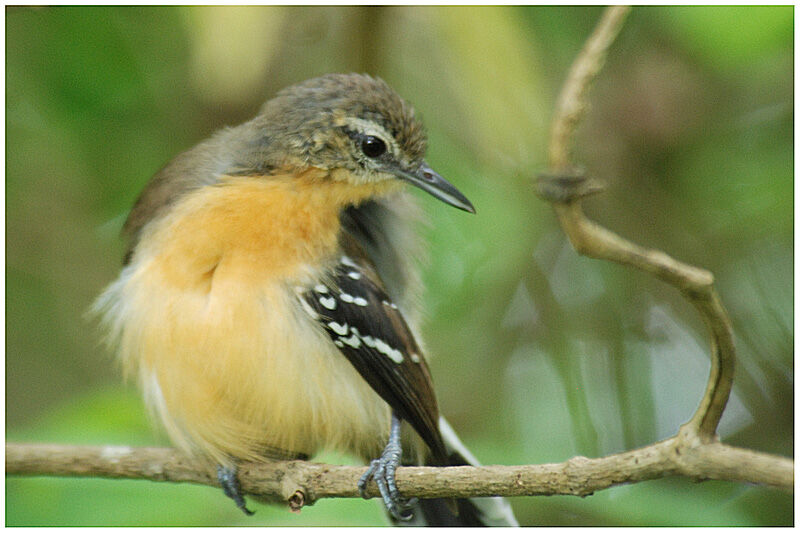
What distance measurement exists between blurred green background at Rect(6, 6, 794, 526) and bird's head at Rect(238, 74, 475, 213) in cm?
34

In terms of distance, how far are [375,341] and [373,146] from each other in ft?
1.69

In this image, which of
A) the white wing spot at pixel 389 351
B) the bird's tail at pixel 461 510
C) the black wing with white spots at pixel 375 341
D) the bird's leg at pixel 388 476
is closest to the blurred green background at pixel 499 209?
the bird's tail at pixel 461 510

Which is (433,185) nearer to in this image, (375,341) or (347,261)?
(347,261)

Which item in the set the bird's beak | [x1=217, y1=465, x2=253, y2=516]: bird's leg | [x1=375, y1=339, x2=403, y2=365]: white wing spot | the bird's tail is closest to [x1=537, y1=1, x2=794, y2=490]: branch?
the bird's beak

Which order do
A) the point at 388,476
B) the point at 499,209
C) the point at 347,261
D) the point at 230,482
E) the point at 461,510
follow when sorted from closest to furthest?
1. the point at 388,476
2. the point at 347,261
3. the point at 230,482
4. the point at 461,510
5. the point at 499,209

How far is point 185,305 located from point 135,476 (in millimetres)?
501

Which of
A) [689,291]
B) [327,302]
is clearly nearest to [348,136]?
[327,302]

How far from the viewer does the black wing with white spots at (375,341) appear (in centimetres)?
222

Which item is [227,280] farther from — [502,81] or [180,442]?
[502,81]

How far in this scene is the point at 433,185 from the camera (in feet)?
7.35

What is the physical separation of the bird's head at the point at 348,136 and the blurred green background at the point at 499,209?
341 mm

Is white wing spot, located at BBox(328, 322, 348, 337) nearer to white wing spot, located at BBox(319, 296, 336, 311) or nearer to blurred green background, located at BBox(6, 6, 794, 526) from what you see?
white wing spot, located at BBox(319, 296, 336, 311)

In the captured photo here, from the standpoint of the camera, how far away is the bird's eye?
7.27 feet

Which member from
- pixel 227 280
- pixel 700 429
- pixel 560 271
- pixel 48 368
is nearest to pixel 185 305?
pixel 227 280
